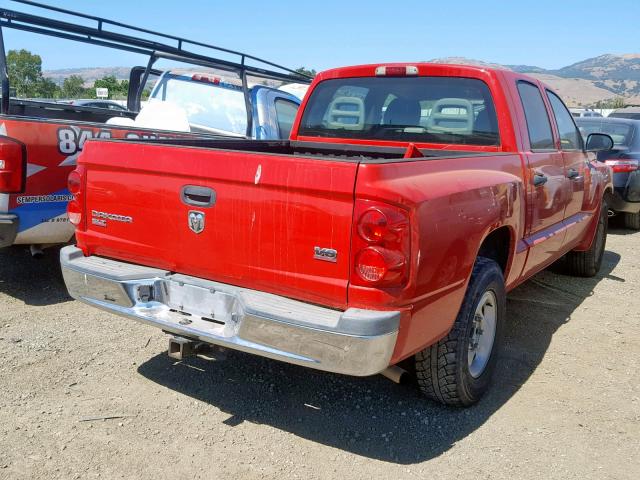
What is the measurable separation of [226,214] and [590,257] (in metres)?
4.50

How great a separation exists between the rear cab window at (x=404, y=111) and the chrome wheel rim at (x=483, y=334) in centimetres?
107

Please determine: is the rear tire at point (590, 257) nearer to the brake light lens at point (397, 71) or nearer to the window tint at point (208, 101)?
the brake light lens at point (397, 71)

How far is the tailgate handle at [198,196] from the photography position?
2.89 m

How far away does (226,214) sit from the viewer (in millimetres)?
2855

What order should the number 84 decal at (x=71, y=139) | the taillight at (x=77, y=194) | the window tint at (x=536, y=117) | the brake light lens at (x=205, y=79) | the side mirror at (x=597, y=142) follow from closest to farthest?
1. the taillight at (x=77, y=194)
2. the window tint at (x=536, y=117)
3. the number 84 decal at (x=71, y=139)
4. the side mirror at (x=597, y=142)
5. the brake light lens at (x=205, y=79)

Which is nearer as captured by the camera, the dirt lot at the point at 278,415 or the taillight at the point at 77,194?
the dirt lot at the point at 278,415

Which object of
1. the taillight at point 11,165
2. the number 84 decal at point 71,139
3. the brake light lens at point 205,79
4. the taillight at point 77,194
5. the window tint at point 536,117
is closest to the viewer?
the taillight at point 77,194

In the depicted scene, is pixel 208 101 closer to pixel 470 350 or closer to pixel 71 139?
pixel 71 139

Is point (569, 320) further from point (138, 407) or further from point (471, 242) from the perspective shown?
point (138, 407)

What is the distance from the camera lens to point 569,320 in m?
5.02

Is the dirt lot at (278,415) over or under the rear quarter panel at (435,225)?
under

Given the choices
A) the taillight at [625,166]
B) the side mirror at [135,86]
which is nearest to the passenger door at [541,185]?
the taillight at [625,166]

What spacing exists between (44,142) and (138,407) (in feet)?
7.40

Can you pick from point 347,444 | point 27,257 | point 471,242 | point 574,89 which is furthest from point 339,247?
point 574,89
